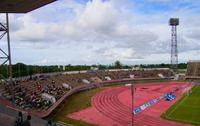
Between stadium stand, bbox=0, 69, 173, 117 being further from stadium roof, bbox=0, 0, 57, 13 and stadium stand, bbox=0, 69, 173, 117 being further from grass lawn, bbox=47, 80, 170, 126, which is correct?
Result: stadium roof, bbox=0, 0, 57, 13

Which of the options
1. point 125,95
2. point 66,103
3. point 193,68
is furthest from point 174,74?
point 66,103

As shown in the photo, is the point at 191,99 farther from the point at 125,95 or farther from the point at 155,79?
the point at 155,79

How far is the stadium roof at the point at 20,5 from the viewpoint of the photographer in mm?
9611

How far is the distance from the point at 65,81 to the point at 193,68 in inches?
1747

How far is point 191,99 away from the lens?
43.9 metres

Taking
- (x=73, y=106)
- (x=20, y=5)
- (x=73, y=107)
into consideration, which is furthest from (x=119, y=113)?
(x=20, y=5)

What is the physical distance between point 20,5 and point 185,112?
89.2ft

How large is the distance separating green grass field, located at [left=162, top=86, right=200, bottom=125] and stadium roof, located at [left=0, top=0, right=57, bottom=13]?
858 inches

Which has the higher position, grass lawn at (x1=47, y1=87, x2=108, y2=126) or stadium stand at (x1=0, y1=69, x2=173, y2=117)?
stadium stand at (x1=0, y1=69, x2=173, y2=117)

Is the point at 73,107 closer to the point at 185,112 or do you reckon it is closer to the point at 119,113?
the point at 119,113

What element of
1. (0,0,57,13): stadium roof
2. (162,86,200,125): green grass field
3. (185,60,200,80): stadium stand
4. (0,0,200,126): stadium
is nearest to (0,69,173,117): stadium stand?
(0,0,200,126): stadium

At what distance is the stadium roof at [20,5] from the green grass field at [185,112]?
21799mm

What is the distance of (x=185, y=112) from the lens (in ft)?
112

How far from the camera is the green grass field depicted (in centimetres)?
3053
